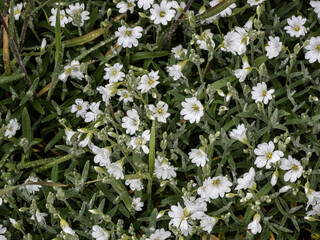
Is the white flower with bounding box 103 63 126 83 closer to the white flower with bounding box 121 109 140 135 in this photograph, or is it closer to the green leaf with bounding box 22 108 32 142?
the white flower with bounding box 121 109 140 135

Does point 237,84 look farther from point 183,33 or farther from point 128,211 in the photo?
point 128,211

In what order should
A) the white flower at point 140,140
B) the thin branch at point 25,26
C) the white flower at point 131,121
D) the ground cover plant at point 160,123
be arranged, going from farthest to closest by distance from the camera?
the thin branch at point 25,26 < the white flower at point 131,121 < the white flower at point 140,140 < the ground cover plant at point 160,123

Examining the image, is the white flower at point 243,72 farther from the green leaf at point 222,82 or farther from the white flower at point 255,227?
the white flower at point 255,227

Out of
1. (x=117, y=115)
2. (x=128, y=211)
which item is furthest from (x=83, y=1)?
(x=128, y=211)

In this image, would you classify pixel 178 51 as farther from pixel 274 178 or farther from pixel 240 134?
pixel 274 178

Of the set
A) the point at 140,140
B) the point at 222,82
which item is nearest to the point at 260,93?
the point at 222,82

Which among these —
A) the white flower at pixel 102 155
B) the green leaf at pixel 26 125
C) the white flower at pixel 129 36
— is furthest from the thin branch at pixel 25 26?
the white flower at pixel 102 155
